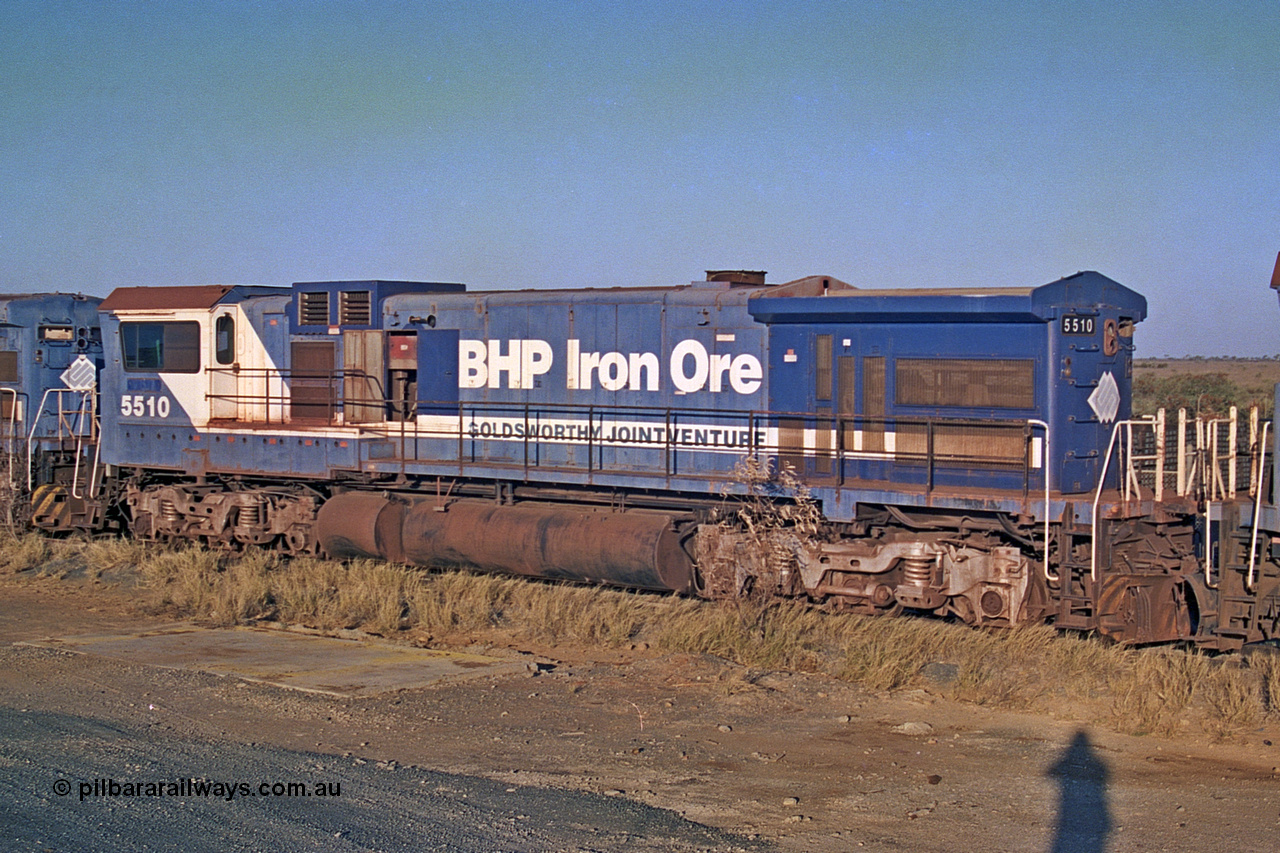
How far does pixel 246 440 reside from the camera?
719 inches

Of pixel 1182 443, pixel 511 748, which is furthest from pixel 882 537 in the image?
pixel 511 748

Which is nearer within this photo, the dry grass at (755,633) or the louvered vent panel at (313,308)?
the dry grass at (755,633)

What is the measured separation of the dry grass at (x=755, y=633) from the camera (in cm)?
1051

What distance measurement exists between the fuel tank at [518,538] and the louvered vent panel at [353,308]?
7.97 ft

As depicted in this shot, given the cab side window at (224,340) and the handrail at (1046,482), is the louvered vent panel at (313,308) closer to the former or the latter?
the cab side window at (224,340)

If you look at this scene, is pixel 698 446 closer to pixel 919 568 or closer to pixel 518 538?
pixel 518 538

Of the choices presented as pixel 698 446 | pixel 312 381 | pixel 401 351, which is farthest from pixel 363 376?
pixel 698 446

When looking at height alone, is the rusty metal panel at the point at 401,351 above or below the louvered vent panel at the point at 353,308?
below

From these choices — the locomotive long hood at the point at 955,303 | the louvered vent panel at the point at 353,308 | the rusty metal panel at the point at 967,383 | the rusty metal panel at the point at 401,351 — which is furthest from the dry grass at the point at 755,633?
the louvered vent panel at the point at 353,308

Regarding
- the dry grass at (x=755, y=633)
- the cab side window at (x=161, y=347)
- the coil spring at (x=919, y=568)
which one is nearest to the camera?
the dry grass at (x=755, y=633)

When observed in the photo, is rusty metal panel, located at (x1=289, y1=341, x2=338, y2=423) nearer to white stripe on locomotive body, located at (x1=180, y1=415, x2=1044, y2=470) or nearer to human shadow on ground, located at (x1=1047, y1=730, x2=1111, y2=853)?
white stripe on locomotive body, located at (x1=180, y1=415, x2=1044, y2=470)

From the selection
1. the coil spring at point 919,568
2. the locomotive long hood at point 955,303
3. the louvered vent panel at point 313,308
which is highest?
the louvered vent panel at point 313,308

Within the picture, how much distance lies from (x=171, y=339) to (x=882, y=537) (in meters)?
11.3

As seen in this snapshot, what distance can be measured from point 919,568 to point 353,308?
8.97 meters
